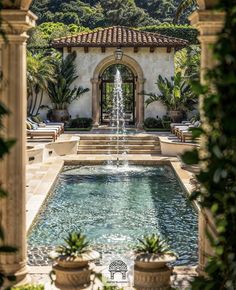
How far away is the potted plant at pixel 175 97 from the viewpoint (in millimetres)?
28234

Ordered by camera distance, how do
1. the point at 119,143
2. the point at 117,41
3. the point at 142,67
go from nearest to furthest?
the point at 119,143 → the point at 117,41 → the point at 142,67

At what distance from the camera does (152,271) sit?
6863mm

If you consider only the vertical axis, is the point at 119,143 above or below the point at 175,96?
below

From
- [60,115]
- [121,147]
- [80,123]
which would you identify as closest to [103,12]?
[60,115]

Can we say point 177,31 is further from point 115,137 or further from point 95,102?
point 115,137

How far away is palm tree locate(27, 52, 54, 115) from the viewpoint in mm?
27125

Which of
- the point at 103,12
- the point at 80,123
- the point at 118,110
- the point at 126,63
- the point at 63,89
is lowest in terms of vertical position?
the point at 80,123

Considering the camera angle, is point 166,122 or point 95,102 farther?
point 95,102

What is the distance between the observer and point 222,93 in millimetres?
3100

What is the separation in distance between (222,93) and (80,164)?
18713mm

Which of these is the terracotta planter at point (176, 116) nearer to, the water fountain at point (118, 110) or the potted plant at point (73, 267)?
the water fountain at point (118, 110)

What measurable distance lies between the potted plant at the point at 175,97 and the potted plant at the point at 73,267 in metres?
21.3

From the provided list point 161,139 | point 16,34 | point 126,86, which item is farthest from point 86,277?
point 126,86

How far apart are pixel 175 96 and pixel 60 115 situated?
6259mm
